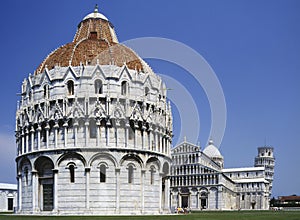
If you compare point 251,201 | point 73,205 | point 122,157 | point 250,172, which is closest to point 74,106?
point 122,157

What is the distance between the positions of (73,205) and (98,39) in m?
24.0

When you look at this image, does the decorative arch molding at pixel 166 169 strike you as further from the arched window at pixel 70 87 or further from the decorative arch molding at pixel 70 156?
the arched window at pixel 70 87

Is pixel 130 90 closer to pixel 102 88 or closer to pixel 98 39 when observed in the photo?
pixel 102 88

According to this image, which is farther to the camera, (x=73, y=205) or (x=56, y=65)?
(x=56, y=65)

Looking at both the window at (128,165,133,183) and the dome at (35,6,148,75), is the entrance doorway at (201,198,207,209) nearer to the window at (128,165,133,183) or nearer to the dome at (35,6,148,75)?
the dome at (35,6,148,75)

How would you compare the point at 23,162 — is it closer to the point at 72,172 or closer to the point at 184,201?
the point at 72,172

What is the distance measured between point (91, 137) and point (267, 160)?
126878 millimetres

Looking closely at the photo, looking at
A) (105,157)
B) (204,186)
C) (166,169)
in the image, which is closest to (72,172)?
(105,157)

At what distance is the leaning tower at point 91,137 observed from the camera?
1959 inches

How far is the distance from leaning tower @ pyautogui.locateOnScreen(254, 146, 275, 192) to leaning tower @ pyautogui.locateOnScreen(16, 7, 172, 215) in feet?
380

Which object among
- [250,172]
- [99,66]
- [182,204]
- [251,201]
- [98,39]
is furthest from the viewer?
[250,172]

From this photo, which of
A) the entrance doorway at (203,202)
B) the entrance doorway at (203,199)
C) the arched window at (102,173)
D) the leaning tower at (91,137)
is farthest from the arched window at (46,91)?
the entrance doorway at (203,199)

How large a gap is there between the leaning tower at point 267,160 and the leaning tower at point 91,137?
116m

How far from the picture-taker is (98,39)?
202 ft
